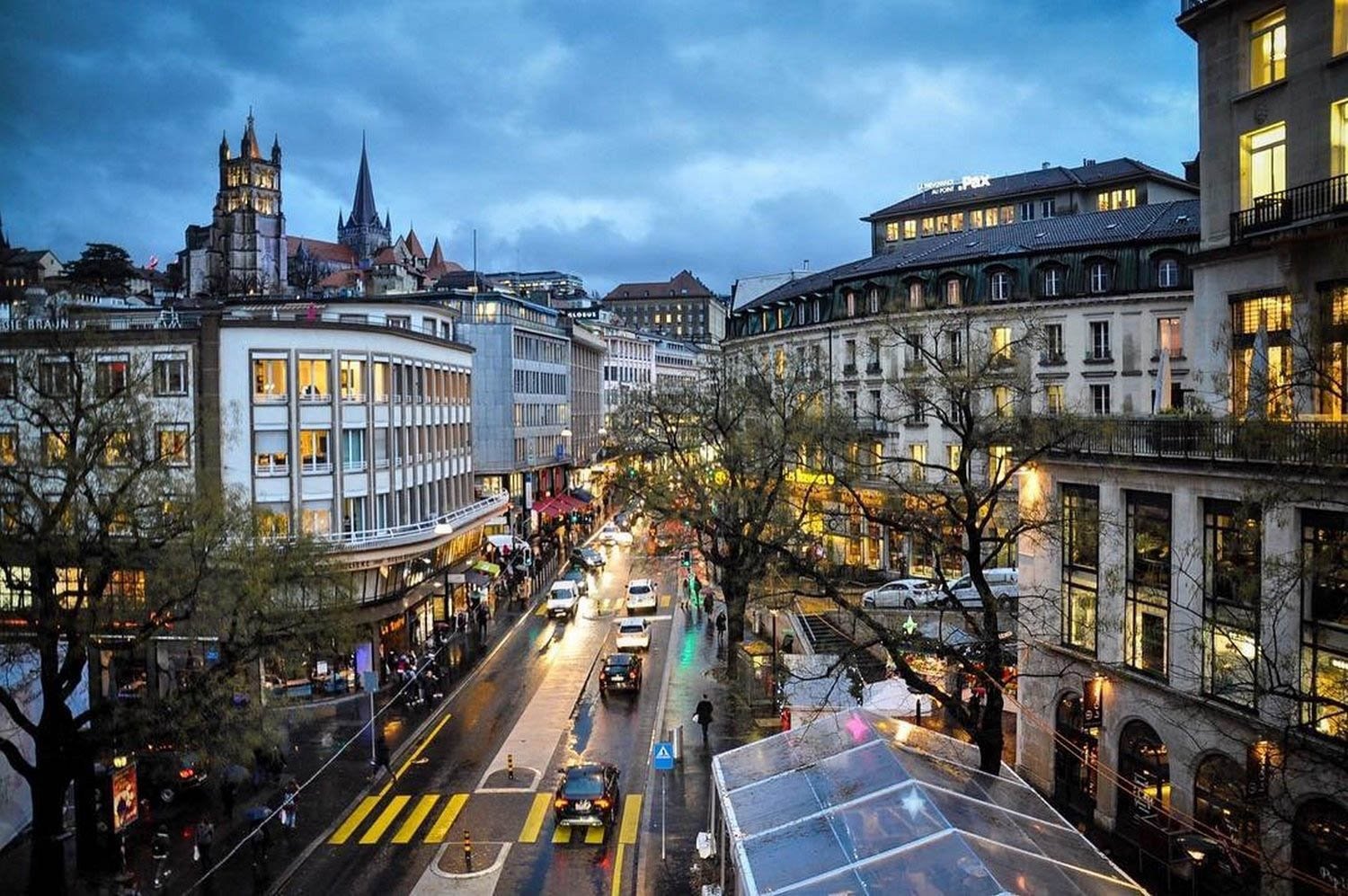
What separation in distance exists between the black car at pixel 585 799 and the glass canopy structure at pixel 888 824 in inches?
249

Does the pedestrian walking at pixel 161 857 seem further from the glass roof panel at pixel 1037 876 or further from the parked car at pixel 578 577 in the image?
the parked car at pixel 578 577

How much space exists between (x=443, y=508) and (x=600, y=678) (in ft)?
53.3

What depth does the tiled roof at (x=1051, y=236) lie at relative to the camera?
2002 inches

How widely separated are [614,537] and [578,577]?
1896 centimetres

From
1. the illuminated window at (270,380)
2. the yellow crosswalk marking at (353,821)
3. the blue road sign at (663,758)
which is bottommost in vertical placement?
the yellow crosswalk marking at (353,821)

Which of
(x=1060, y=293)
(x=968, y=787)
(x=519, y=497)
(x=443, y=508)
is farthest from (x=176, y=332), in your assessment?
(x=519, y=497)

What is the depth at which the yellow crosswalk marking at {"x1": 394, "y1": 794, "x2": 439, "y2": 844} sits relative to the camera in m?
26.6

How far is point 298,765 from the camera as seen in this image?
32688 mm

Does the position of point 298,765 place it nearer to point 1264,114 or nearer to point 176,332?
point 176,332

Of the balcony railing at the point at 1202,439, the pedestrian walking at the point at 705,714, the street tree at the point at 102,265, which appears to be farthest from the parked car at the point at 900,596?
the street tree at the point at 102,265

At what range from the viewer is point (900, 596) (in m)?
46.6

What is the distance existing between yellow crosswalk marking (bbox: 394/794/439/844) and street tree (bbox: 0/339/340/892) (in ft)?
18.9

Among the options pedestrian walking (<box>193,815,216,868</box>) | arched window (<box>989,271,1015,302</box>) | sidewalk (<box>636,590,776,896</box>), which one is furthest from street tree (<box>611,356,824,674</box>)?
pedestrian walking (<box>193,815,216,868</box>)

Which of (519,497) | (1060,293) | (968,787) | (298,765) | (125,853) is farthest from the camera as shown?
(519,497)
